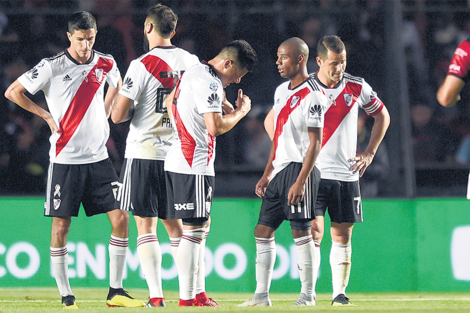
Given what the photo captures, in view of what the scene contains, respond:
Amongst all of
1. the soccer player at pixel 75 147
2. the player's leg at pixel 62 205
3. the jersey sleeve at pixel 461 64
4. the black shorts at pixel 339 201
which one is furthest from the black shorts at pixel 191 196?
the jersey sleeve at pixel 461 64

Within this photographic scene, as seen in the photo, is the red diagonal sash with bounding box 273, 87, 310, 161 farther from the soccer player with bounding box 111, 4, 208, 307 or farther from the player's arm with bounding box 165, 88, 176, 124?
the player's arm with bounding box 165, 88, 176, 124

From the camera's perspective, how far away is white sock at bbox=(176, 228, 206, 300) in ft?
17.9

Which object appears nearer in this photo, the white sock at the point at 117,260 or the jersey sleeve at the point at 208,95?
the jersey sleeve at the point at 208,95

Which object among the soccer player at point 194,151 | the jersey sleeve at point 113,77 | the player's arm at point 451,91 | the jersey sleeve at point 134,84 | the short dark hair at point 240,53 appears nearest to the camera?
the player's arm at point 451,91

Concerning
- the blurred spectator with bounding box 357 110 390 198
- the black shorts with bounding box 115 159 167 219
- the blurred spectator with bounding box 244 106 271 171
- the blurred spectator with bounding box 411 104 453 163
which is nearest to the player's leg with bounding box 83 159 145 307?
the black shorts with bounding box 115 159 167 219

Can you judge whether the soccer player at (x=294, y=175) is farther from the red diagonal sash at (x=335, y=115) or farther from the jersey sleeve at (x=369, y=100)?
the jersey sleeve at (x=369, y=100)

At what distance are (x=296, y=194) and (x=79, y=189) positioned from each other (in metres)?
1.73

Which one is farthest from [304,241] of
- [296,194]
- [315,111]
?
[315,111]

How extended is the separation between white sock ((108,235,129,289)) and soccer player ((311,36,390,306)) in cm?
157

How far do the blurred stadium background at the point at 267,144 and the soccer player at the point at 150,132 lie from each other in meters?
2.34

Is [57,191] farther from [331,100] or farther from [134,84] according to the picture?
[331,100]

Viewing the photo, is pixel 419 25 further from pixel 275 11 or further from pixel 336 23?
pixel 275 11

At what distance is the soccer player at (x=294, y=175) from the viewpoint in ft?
19.7

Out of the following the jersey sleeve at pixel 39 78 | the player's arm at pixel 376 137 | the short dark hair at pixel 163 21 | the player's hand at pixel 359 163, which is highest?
the short dark hair at pixel 163 21
